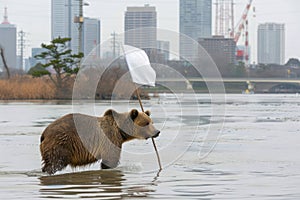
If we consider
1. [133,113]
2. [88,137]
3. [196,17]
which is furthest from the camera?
[196,17]

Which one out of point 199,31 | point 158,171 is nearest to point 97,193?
point 158,171

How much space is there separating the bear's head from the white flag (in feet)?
3.26

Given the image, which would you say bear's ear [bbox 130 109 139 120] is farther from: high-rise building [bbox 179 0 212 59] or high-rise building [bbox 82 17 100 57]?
high-rise building [bbox 179 0 212 59]

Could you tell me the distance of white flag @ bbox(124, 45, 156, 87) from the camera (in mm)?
13594

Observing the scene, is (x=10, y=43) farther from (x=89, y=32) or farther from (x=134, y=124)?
(x=134, y=124)

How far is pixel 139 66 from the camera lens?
44.9ft

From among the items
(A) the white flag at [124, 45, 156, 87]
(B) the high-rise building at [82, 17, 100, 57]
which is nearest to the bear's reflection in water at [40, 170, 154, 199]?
(A) the white flag at [124, 45, 156, 87]

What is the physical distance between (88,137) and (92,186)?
5.27ft

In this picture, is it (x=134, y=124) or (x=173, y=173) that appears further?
(x=134, y=124)

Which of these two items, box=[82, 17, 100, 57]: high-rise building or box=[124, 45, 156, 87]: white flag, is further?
box=[82, 17, 100, 57]: high-rise building

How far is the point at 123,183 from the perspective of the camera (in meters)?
11.2

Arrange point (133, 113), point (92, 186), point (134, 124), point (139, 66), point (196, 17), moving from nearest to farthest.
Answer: point (92, 186), point (133, 113), point (134, 124), point (139, 66), point (196, 17)

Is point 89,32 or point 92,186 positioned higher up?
point 89,32

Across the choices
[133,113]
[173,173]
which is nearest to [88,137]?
[133,113]
